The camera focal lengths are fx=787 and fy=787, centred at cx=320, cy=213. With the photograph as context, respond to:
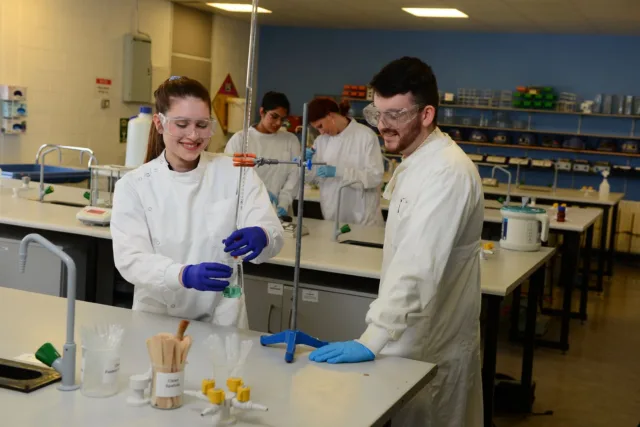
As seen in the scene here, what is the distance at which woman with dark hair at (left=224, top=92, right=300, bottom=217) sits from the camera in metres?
5.18

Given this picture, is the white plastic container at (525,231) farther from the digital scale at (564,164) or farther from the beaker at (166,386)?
the digital scale at (564,164)

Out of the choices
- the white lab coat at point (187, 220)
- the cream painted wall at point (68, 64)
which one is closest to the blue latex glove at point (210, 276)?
the white lab coat at point (187, 220)

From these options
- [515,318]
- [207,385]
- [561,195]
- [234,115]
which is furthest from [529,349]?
[234,115]

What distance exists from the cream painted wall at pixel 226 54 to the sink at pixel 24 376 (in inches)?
320

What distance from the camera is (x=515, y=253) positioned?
3973mm

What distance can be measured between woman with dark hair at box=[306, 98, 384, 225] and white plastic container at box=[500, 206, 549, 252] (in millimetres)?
1316

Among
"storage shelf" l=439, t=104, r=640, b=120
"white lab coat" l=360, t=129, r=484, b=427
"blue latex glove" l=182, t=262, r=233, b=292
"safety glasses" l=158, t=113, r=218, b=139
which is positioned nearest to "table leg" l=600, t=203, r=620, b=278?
"storage shelf" l=439, t=104, r=640, b=120

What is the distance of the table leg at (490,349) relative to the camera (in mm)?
3143

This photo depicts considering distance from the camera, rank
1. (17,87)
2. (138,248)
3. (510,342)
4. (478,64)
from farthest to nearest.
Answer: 1. (478,64)
2. (17,87)
3. (510,342)
4. (138,248)

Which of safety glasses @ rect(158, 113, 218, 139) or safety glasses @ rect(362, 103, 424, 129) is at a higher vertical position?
safety glasses @ rect(362, 103, 424, 129)

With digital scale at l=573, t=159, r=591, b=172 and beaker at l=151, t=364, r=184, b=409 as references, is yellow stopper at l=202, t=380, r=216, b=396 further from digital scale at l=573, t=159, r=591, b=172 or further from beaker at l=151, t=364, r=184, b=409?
digital scale at l=573, t=159, r=591, b=172

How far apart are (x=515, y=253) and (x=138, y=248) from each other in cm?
228

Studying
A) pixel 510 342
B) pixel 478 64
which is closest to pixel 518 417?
pixel 510 342

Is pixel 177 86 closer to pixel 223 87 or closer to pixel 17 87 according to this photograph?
pixel 17 87
